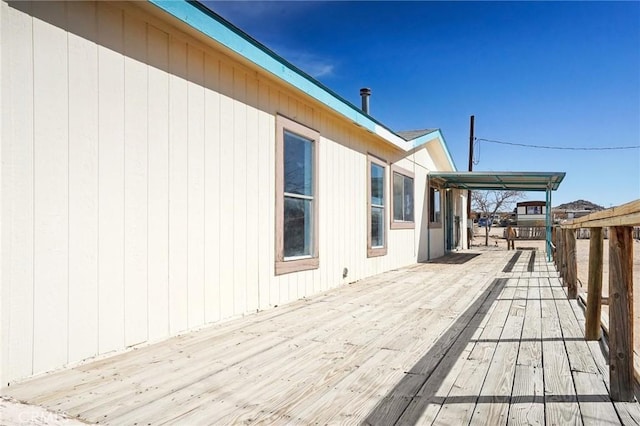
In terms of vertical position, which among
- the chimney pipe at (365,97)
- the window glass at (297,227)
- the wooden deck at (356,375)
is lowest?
the wooden deck at (356,375)

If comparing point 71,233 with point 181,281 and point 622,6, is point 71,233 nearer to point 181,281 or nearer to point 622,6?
point 181,281

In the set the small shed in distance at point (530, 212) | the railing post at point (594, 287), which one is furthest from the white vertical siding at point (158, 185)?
the small shed in distance at point (530, 212)

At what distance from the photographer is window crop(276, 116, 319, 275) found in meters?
4.50

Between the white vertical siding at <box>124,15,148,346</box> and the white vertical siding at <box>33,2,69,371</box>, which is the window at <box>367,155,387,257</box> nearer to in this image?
the white vertical siding at <box>124,15,148,346</box>

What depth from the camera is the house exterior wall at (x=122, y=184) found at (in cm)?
217

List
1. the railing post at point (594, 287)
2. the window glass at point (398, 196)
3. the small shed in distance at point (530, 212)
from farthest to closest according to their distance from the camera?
the small shed in distance at point (530, 212) < the window glass at point (398, 196) < the railing post at point (594, 287)

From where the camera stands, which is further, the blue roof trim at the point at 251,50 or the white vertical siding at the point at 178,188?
the white vertical siding at the point at 178,188

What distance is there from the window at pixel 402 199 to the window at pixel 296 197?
332 centimetres

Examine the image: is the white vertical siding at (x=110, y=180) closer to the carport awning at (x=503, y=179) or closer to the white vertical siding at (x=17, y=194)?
the white vertical siding at (x=17, y=194)

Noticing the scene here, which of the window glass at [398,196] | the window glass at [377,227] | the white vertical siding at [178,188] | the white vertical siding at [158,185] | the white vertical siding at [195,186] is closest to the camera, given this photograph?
the white vertical siding at [158,185]

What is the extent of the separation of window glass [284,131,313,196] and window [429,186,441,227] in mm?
6838

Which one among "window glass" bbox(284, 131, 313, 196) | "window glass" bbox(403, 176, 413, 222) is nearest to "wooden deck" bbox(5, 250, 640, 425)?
"window glass" bbox(284, 131, 313, 196)

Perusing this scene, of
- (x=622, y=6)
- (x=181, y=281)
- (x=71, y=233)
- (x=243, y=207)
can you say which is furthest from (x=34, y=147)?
(x=622, y=6)

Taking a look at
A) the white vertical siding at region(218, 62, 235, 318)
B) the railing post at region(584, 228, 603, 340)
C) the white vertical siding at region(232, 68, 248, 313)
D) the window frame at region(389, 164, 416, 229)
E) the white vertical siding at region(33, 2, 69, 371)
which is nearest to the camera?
the white vertical siding at region(33, 2, 69, 371)
